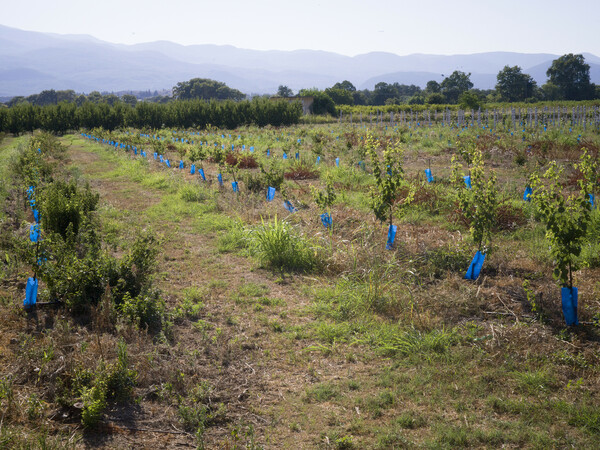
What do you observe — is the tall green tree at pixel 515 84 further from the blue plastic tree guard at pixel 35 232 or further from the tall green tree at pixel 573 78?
→ the blue plastic tree guard at pixel 35 232

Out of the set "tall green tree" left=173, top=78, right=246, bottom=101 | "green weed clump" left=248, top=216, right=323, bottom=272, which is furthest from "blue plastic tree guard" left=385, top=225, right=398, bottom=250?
"tall green tree" left=173, top=78, right=246, bottom=101

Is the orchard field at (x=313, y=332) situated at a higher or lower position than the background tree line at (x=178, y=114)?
lower

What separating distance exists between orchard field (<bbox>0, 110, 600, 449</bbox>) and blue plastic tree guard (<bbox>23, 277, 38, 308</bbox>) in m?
0.10

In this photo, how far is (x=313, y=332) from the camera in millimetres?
4375

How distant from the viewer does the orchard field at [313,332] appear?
2996 millimetres

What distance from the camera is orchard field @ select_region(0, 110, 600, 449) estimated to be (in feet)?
9.83

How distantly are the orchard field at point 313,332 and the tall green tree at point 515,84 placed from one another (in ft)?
224

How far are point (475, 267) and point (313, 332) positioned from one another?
2.15 metres

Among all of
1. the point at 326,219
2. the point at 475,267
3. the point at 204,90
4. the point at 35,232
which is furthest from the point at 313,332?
the point at 204,90

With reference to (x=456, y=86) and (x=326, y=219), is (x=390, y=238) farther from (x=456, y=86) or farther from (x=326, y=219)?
(x=456, y=86)

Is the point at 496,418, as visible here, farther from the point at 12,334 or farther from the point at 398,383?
the point at 12,334

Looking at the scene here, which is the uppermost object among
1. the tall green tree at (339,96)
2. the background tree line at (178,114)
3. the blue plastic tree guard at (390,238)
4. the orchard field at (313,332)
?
the tall green tree at (339,96)

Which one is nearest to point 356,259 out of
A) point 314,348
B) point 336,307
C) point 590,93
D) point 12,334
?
point 336,307

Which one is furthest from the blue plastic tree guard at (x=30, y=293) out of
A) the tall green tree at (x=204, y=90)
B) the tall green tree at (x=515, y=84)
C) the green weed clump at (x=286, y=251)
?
the tall green tree at (x=204, y=90)
